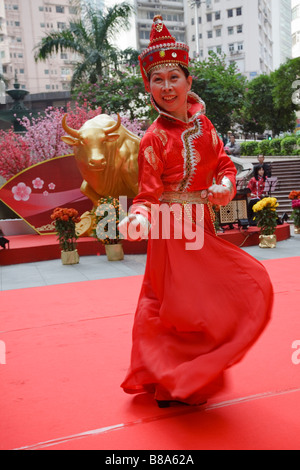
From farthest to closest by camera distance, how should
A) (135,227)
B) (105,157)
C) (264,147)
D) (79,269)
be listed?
1. (264,147)
2. (105,157)
3. (79,269)
4. (135,227)

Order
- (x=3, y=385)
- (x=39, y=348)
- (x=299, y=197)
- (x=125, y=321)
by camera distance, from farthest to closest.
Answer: (x=299, y=197) → (x=125, y=321) → (x=39, y=348) → (x=3, y=385)

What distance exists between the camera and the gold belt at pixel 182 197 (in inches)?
86.1

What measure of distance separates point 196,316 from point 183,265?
239 millimetres

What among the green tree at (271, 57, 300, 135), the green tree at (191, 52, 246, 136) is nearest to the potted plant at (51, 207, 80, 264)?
the green tree at (191, 52, 246, 136)

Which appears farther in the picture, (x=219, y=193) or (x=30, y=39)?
(x=30, y=39)

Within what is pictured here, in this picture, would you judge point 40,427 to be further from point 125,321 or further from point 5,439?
point 125,321

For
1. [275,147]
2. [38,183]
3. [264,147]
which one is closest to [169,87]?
[38,183]

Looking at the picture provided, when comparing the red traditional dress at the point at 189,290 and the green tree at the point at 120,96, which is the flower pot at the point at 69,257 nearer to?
the red traditional dress at the point at 189,290

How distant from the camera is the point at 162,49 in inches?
85.7

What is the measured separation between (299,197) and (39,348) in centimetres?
684

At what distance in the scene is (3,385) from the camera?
8.32ft

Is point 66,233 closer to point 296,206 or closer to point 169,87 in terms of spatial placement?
point 296,206

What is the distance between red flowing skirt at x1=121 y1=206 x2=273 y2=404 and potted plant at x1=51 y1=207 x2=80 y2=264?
4.70m

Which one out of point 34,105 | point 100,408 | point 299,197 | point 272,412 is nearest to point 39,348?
point 100,408
